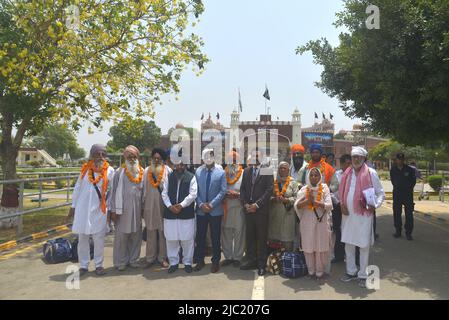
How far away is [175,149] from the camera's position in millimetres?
5609

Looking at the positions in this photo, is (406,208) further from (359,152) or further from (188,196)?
(188,196)

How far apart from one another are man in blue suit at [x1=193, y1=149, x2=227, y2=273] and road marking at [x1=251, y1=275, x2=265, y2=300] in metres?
0.72

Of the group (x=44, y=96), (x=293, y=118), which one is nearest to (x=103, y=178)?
(x=44, y=96)

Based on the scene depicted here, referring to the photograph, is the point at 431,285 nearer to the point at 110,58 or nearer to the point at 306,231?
the point at 306,231

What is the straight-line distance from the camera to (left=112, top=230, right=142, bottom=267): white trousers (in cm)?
553

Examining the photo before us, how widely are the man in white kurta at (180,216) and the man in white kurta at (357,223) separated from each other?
2176mm

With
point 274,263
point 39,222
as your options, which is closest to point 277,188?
point 274,263

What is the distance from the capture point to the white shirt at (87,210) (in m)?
5.32

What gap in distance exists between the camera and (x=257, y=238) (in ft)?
17.9

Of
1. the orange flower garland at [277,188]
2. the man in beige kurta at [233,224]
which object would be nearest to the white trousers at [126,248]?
the man in beige kurta at [233,224]

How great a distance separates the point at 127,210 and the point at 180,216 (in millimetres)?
848

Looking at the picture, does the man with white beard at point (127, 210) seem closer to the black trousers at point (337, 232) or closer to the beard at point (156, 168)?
the beard at point (156, 168)

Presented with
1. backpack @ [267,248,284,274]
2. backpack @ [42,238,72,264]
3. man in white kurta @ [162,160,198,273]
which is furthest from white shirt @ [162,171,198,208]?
backpack @ [42,238,72,264]
